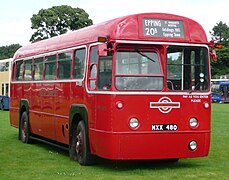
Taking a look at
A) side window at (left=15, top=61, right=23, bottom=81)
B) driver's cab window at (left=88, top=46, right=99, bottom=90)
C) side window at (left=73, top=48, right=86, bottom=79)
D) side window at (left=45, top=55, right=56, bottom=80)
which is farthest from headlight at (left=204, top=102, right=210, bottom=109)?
side window at (left=15, top=61, right=23, bottom=81)

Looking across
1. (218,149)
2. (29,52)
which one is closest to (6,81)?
(29,52)

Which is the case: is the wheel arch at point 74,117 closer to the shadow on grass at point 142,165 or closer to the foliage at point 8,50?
the shadow on grass at point 142,165

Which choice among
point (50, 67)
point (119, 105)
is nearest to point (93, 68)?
point (119, 105)

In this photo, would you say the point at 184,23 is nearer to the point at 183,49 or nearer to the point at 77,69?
the point at 183,49

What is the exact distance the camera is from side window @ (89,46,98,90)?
40.0 ft

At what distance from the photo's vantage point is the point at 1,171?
39.0 ft

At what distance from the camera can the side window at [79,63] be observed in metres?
13.1

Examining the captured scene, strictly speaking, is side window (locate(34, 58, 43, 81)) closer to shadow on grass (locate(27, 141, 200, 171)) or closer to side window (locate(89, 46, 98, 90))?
shadow on grass (locate(27, 141, 200, 171))

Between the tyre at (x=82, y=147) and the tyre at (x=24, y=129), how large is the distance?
201 inches

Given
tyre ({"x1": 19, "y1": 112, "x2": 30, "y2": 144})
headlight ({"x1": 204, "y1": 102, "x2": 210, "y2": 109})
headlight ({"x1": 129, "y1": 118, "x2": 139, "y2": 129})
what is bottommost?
tyre ({"x1": 19, "y1": 112, "x2": 30, "y2": 144})

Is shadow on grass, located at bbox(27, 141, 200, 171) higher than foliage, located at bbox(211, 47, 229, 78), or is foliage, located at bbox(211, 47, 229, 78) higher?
foliage, located at bbox(211, 47, 229, 78)

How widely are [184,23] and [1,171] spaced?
4.64 meters

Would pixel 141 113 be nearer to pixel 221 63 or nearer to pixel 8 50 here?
pixel 221 63

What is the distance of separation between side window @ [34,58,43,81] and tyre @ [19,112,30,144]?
5.18ft
